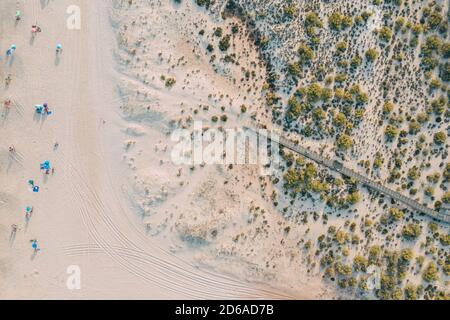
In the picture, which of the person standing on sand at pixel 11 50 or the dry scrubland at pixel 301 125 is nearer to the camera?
the person standing on sand at pixel 11 50

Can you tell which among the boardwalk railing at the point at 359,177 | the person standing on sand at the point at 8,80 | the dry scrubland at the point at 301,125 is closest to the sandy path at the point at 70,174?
the person standing on sand at the point at 8,80

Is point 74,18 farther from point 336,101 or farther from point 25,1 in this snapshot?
point 336,101

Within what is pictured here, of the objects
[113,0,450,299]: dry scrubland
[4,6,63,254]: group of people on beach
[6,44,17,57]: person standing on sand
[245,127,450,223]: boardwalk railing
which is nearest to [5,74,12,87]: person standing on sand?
[4,6,63,254]: group of people on beach

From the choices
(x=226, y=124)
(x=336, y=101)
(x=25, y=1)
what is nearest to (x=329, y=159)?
(x=336, y=101)

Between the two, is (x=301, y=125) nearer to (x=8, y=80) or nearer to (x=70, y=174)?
(x=70, y=174)

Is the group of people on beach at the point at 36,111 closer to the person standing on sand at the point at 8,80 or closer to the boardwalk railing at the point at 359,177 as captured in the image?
the person standing on sand at the point at 8,80

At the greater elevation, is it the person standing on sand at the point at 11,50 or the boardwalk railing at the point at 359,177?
the person standing on sand at the point at 11,50
